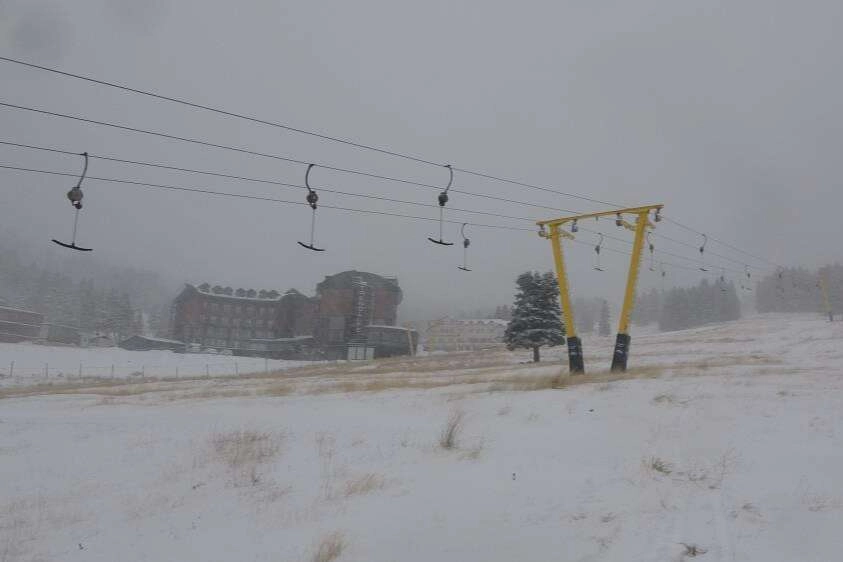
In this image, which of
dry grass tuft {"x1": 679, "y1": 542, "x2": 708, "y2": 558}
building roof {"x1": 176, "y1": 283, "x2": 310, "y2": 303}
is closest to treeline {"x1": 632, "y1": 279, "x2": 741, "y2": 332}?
building roof {"x1": 176, "y1": 283, "x2": 310, "y2": 303}

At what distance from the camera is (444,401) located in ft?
44.9

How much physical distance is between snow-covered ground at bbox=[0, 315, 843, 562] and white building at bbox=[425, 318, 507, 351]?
95.5 m

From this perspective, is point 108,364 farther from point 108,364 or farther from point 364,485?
point 364,485

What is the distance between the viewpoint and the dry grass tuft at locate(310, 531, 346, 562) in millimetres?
4873

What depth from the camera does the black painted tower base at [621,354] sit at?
18844mm

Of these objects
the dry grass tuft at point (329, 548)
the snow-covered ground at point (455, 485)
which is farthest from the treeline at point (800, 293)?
the dry grass tuft at point (329, 548)

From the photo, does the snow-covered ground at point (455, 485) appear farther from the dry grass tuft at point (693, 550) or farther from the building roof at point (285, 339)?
the building roof at point (285, 339)

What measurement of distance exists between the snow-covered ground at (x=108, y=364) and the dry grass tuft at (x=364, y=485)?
161 ft

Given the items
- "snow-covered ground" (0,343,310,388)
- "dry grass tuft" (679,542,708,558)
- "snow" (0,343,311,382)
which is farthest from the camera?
"snow" (0,343,311,382)

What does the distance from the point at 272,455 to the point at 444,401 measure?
6.11 meters

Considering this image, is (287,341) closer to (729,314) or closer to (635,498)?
(635,498)

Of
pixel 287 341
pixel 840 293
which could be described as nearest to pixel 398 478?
pixel 287 341

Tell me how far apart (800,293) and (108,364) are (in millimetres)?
143446

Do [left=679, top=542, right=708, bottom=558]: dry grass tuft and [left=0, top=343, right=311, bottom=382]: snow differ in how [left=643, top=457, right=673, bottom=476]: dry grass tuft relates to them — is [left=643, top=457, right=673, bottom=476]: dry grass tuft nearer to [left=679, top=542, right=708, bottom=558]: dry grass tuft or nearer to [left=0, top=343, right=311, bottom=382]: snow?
[left=679, top=542, right=708, bottom=558]: dry grass tuft
